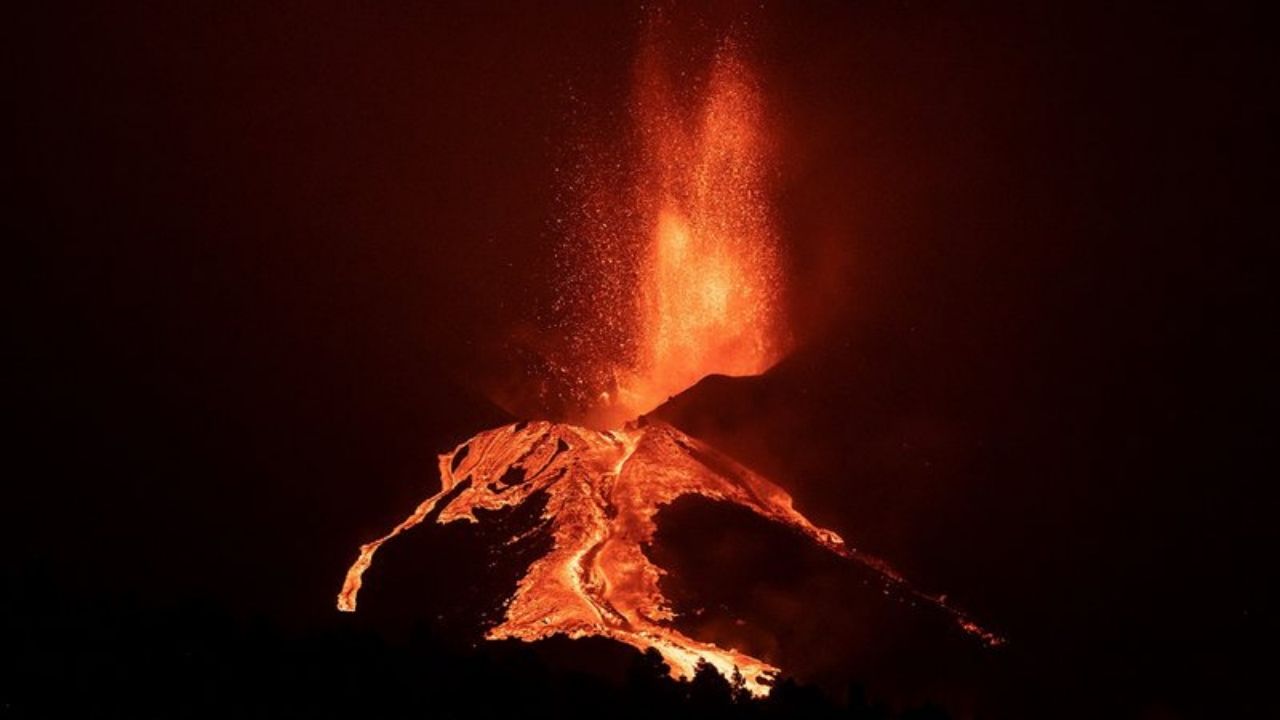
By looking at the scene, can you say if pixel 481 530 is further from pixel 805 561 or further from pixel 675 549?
pixel 805 561

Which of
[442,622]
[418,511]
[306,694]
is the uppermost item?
[418,511]

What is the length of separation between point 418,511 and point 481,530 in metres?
3.11

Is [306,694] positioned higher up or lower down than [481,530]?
lower down

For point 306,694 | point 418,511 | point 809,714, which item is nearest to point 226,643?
point 306,694

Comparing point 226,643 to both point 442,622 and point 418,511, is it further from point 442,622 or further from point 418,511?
point 418,511

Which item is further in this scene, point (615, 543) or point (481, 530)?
point (481, 530)

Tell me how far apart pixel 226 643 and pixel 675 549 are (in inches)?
404

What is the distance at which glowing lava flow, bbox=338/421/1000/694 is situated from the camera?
747 inches

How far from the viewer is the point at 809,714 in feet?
39.2

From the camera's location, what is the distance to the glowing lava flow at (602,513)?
18969mm

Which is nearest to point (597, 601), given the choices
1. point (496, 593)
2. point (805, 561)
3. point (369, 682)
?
point (496, 593)

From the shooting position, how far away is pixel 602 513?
23.5 meters

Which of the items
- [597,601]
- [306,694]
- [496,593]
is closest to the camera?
[306,694]

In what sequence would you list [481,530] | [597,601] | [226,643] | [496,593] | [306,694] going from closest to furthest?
[306,694], [226,643], [597,601], [496,593], [481,530]
